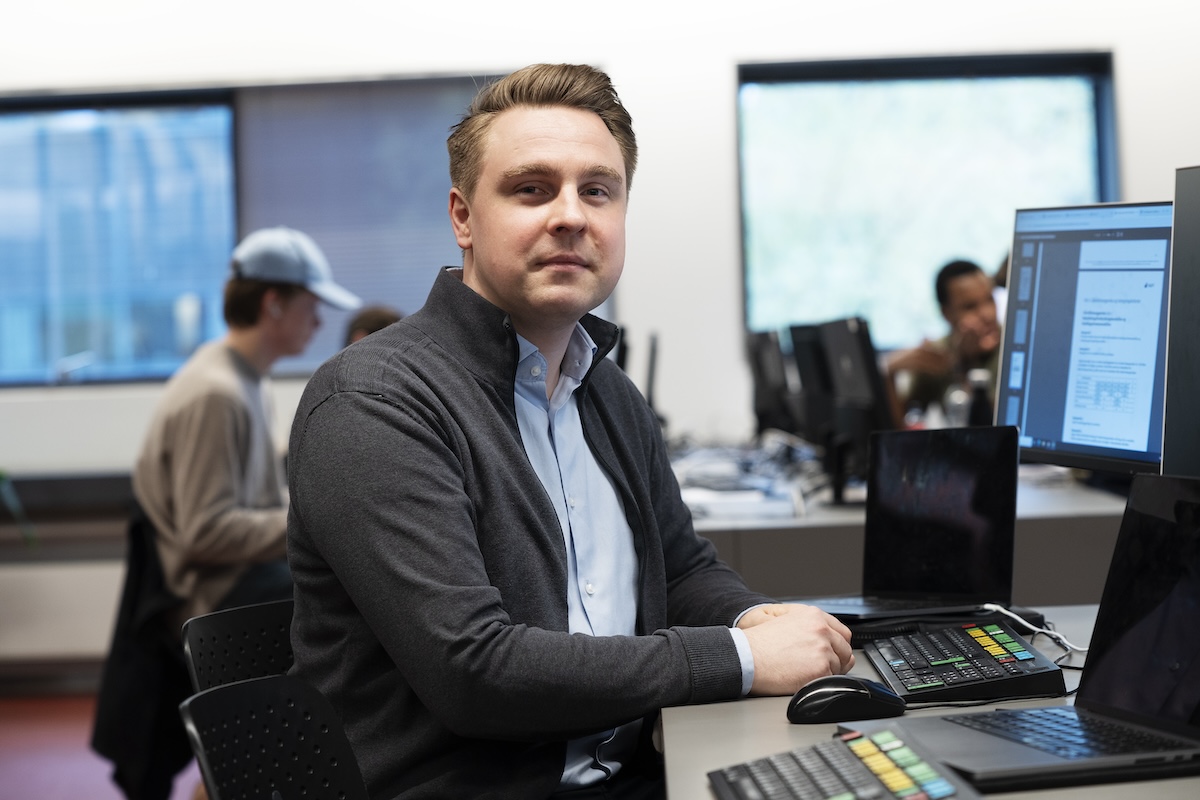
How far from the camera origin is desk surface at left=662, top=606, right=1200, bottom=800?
3.05 feet

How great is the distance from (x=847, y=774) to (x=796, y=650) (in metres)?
0.36

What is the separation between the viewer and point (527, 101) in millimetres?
1458

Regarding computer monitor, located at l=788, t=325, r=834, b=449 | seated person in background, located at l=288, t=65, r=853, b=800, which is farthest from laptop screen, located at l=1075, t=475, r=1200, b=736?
computer monitor, located at l=788, t=325, r=834, b=449

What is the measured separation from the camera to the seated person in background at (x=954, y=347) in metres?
4.09

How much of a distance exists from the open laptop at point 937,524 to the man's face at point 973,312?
250 cm

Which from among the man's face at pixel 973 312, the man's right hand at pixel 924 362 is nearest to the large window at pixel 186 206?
the man's right hand at pixel 924 362

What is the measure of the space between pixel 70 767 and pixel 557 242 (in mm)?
2987

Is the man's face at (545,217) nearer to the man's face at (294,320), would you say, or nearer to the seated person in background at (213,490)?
the seated person in background at (213,490)

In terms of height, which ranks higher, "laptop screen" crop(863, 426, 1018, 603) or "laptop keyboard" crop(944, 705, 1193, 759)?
"laptop screen" crop(863, 426, 1018, 603)

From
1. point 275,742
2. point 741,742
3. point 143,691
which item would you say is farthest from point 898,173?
point 275,742

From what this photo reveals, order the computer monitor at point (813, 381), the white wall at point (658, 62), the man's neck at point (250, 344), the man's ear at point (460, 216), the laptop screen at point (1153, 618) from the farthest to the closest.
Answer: the white wall at point (658, 62) → the computer monitor at point (813, 381) → the man's neck at point (250, 344) → the man's ear at point (460, 216) → the laptop screen at point (1153, 618)

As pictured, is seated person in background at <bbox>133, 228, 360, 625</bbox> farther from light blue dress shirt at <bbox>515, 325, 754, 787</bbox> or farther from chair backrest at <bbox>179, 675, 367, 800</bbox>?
chair backrest at <bbox>179, 675, 367, 800</bbox>

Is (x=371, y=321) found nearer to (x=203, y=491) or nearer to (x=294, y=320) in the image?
(x=294, y=320)

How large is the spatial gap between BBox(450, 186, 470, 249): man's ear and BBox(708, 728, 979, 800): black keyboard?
793mm
